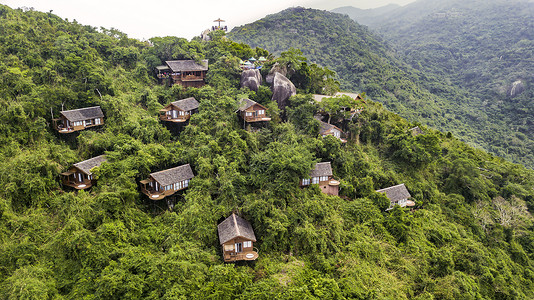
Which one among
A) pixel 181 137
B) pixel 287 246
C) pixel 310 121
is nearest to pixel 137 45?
pixel 181 137

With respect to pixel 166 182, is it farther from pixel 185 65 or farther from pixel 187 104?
pixel 185 65

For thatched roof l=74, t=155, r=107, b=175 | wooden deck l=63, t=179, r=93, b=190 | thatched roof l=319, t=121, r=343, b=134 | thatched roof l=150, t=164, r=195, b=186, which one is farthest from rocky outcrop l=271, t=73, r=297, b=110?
wooden deck l=63, t=179, r=93, b=190

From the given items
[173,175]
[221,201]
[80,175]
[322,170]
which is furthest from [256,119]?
[80,175]

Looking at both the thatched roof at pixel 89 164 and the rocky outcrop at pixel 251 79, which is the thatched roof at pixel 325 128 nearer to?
the rocky outcrop at pixel 251 79

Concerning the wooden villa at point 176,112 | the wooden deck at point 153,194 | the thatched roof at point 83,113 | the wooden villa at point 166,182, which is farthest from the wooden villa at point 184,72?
the wooden deck at point 153,194

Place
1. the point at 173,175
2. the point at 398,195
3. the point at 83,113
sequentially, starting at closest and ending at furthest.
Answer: the point at 173,175 → the point at 83,113 → the point at 398,195

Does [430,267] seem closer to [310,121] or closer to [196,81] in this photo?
[310,121]
